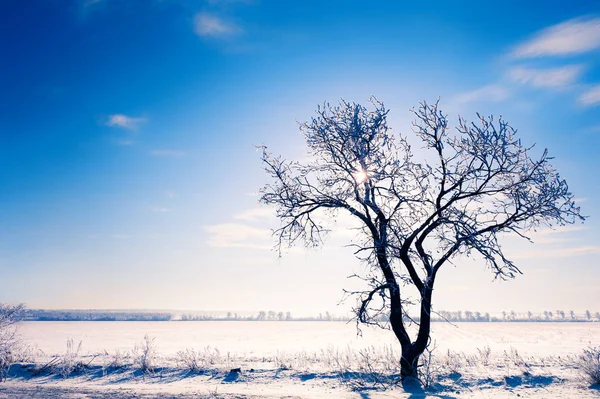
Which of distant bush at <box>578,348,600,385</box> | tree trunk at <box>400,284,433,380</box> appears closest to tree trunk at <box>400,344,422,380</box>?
tree trunk at <box>400,284,433,380</box>

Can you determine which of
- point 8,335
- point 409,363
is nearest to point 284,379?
point 409,363

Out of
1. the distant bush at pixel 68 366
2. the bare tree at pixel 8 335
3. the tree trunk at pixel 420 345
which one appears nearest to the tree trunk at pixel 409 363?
the tree trunk at pixel 420 345

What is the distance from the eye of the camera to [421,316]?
1148 cm

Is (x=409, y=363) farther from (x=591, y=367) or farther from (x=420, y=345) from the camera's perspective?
(x=591, y=367)

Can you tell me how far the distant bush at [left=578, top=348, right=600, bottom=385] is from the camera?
34.6 feet

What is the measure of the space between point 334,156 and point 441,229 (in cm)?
443

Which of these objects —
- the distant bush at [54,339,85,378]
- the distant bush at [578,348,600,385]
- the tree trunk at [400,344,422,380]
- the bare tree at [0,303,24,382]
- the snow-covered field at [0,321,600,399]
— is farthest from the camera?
the bare tree at [0,303,24,382]

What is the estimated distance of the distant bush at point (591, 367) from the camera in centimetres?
1053

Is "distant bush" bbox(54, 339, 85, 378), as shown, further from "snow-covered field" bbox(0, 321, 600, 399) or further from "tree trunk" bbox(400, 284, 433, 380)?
"tree trunk" bbox(400, 284, 433, 380)

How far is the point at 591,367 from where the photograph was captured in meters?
10.7

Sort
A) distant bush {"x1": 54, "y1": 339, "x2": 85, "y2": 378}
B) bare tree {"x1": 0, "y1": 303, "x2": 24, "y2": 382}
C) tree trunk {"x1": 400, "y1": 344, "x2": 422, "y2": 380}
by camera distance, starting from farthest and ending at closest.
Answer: bare tree {"x1": 0, "y1": 303, "x2": 24, "y2": 382} < distant bush {"x1": 54, "y1": 339, "x2": 85, "y2": 378} < tree trunk {"x1": 400, "y1": 344, "x2": 422, "y2": 380}

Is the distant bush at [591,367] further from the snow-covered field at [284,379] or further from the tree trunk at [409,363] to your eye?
the tree trunk at [409,363]

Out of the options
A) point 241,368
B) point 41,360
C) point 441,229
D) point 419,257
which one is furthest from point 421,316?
point 41,360

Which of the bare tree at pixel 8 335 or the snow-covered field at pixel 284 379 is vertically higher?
the bare tree at pixel 8 335
